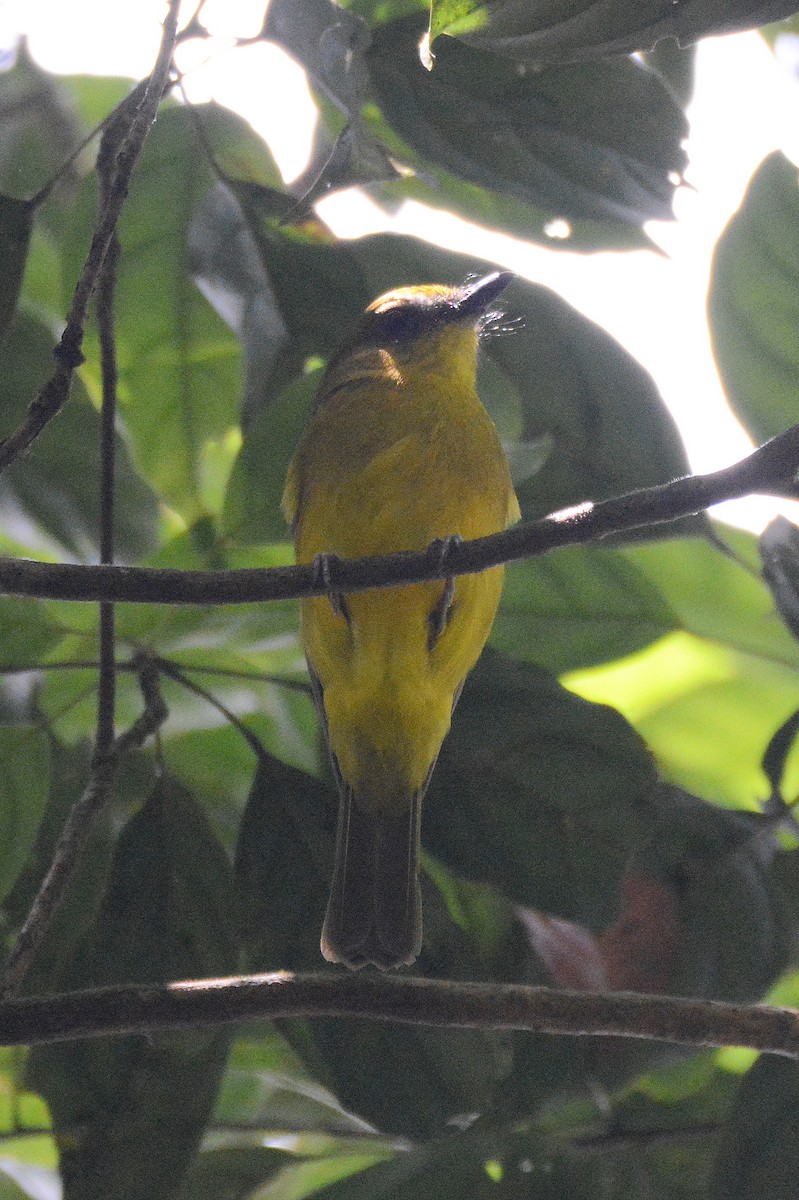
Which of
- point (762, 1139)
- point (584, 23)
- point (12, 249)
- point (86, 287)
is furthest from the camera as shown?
point (12, 249)

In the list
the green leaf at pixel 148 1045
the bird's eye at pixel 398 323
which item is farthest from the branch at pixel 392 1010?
the bird's eye at pixel 398 323

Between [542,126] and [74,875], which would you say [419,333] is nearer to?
[542,126]

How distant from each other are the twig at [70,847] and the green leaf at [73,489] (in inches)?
19.6

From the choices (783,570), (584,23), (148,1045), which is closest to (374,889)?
(148,1045)

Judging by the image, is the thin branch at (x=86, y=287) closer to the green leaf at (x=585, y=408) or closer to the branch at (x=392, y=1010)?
the branch at (x=392, y=1010)

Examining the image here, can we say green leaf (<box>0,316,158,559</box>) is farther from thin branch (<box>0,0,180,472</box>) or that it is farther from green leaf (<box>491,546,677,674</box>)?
Result: thin branch (<box>0,0,180,472</box>)

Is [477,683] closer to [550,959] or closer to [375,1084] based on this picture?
[550,959]

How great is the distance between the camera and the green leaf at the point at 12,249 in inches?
88.5

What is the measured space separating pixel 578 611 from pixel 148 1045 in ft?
4.07

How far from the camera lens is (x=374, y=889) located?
2.48 metres

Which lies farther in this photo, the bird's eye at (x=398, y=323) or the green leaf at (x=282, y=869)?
the bird's eye at (x=398, y=323)

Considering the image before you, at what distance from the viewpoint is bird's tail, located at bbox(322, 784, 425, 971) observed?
240cm

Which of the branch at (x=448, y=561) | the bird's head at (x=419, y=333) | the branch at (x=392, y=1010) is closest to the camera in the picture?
the branch at (x=448, y=561)

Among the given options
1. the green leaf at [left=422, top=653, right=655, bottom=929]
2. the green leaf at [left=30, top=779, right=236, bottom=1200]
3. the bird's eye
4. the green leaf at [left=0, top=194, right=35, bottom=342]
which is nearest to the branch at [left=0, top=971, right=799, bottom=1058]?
the green leaf at [left=422, top=653, right=655, bottom=929]
